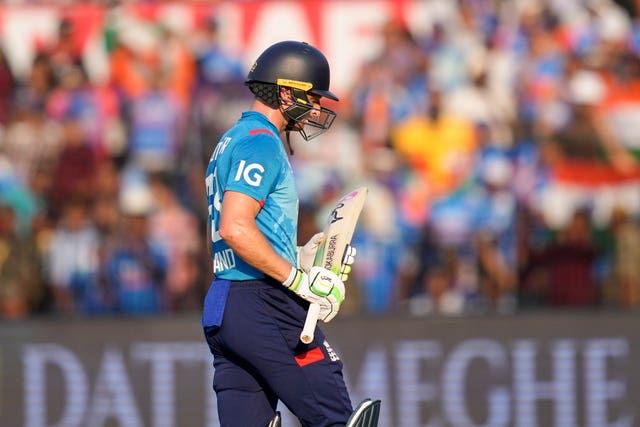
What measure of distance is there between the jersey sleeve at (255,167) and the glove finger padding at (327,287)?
37cm

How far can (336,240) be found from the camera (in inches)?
183

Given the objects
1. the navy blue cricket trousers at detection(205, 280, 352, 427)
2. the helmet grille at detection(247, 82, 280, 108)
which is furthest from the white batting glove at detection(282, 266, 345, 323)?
the helmet grille at detection(247, 82, 280, 108)

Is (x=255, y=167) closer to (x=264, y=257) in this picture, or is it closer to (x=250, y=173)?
(x=250, y=173)

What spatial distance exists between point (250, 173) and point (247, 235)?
0.25m

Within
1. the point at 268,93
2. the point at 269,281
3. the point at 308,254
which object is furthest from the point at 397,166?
the point at 269,281

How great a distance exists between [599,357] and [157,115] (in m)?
4.31

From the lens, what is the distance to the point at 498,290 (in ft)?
30.1

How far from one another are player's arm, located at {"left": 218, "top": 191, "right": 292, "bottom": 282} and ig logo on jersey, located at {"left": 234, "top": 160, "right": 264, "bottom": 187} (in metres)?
0.06

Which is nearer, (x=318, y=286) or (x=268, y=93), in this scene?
(x=318, y=286)

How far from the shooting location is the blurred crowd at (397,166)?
913 cm

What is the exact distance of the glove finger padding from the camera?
177 inches

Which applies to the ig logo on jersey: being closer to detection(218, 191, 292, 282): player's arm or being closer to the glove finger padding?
detection(218, 191, 292, 282): player's arm

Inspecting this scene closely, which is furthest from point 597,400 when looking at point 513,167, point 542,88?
point 542,88

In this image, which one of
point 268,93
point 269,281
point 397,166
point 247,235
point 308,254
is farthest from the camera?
point 397,166
